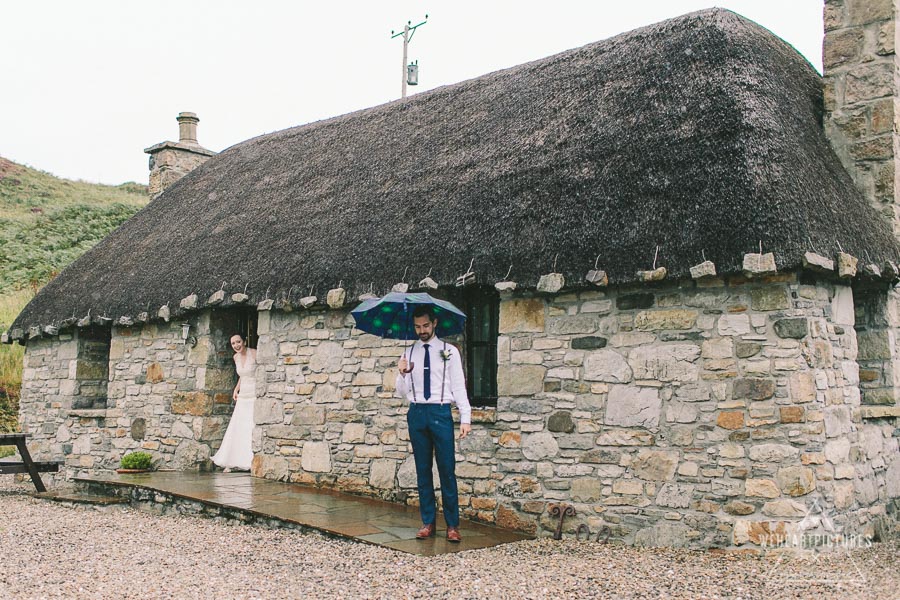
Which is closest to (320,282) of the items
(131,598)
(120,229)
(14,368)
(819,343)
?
(131,598)

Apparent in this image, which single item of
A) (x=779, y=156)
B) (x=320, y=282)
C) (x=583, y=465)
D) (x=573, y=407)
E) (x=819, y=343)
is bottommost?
(x=583, y=465)

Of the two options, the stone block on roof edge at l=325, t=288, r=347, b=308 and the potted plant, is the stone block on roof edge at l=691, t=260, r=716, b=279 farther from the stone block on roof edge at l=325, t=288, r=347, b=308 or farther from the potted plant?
the potted plant

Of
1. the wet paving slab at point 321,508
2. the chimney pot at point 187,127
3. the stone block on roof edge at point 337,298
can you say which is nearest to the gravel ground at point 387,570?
the wet paving slab at point 321,508

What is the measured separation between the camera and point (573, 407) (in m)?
6.78

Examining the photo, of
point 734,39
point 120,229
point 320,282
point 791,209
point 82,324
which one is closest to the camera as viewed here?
point 791,209

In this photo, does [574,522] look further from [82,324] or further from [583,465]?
[82,324]

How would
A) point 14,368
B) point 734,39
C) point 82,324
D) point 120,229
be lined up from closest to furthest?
point 734,39
point 82,324
point 120,229
point 14,368

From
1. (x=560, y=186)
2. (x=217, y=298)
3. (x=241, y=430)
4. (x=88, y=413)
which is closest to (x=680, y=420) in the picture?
(x=560, y=186)

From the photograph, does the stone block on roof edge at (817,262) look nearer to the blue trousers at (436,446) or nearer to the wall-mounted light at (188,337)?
the blue trousers at (436,446)

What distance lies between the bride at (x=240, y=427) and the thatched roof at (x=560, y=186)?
108 cm

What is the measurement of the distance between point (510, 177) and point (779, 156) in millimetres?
2496

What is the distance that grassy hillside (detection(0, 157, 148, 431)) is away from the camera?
57.9 ft

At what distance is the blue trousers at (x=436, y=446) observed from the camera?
615cm

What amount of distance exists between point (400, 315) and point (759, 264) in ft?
8.89
